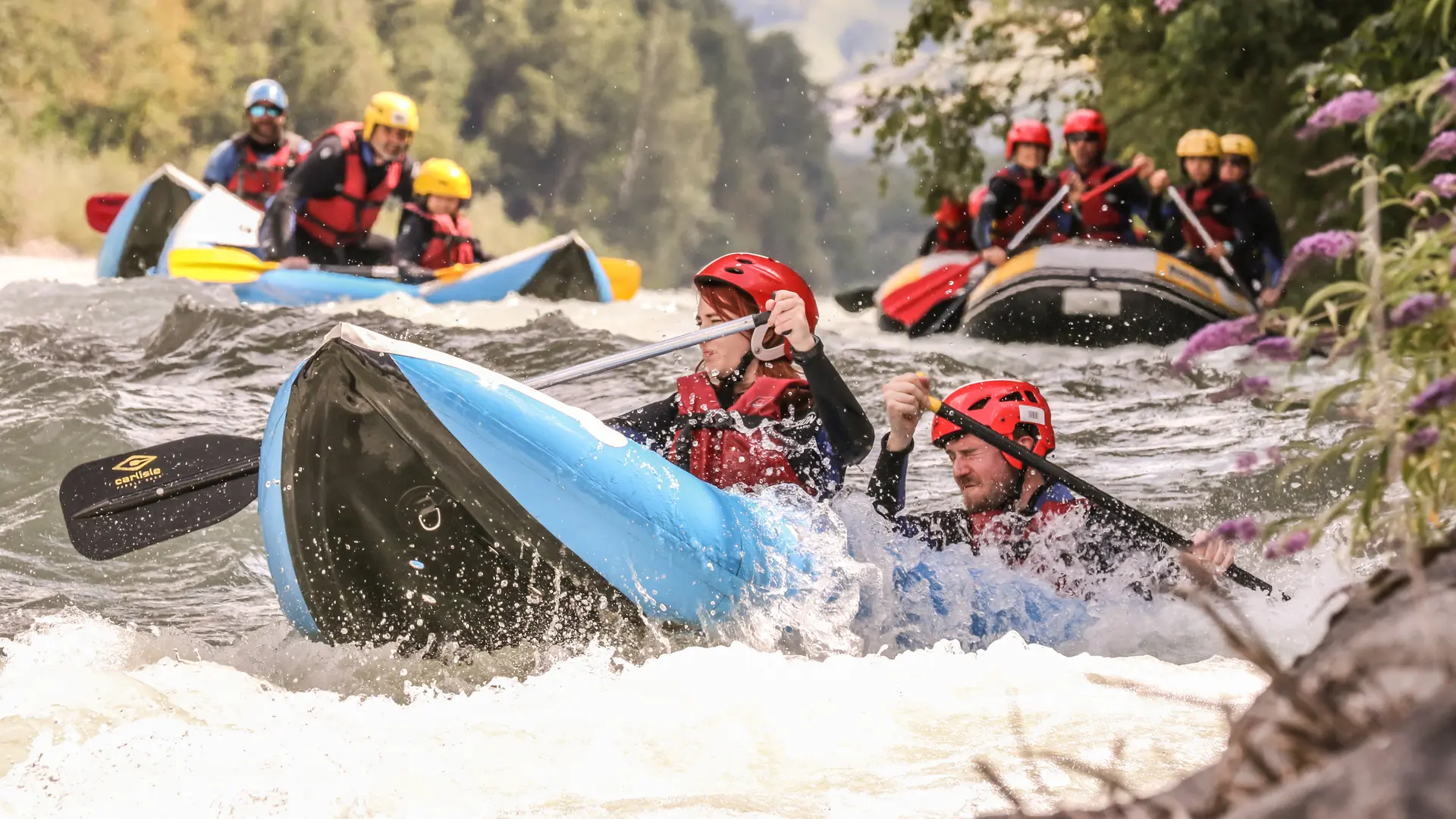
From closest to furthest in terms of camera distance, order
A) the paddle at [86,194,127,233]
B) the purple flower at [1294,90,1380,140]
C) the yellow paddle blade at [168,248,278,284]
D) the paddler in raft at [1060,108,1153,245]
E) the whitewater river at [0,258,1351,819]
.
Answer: the purple flower at [1294,90,1380,140] < the whitewater river at [0,258,1351,819] < the paddler in raft at [1060,108,1153,245] < the yellow paddle blade at [168,248,278,284] < the paddle at [86,194,127,233]

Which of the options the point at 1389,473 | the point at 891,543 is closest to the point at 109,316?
the point at 891,543

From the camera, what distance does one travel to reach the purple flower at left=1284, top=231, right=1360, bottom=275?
186 cm

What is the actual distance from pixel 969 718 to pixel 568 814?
0.83m

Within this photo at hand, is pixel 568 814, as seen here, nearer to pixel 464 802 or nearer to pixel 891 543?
pixel 464 802

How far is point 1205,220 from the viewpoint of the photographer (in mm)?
9289

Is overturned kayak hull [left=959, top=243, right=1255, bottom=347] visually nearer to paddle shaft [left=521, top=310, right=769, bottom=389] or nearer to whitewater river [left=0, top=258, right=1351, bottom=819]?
whitewater river [left=0, top=258, right=1351, bottom=819]

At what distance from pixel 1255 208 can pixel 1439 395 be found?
26.3ft

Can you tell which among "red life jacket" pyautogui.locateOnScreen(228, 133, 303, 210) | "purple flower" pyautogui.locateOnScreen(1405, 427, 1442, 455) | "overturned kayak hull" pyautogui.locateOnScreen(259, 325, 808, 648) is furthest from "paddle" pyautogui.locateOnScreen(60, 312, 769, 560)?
"red life jacket" pyautogui.locateOnScreen(228, 133, 303, 210)

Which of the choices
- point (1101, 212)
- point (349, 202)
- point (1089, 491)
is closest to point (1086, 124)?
point (1101, 212)

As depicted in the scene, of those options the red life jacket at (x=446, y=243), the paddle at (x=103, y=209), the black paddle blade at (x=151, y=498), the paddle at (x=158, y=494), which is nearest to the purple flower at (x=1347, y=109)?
the paddle at (x=158, y=494)

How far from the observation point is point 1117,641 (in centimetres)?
354

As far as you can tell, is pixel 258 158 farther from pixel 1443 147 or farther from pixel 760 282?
pixel 1443 147

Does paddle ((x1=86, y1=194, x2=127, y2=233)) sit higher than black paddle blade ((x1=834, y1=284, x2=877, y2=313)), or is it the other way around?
paddle ((x1=86, y1=194, x2=127, y2=233))

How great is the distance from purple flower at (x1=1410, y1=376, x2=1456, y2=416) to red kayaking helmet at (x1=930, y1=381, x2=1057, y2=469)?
2.24 meters
